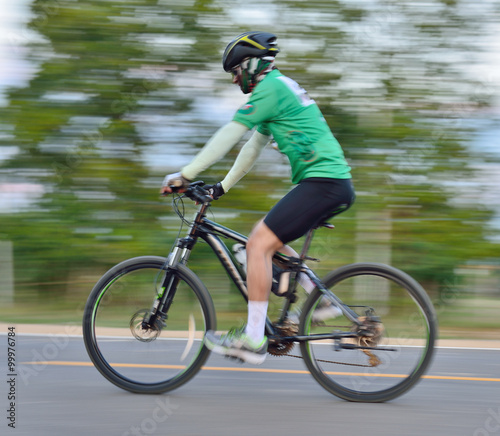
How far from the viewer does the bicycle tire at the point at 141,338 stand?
12.8ft

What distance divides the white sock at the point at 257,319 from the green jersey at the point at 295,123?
81 cm

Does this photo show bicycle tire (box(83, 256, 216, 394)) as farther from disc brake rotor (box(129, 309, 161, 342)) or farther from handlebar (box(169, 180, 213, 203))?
handlebar (box(169, 180, 213, 203))

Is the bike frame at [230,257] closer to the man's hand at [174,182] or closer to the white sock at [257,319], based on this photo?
the white sock at [257,319]

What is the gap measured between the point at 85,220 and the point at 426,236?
13.6ft

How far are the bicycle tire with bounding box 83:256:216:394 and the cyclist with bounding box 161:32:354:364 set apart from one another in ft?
0.94

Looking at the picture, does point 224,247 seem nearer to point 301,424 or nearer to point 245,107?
point 245,107

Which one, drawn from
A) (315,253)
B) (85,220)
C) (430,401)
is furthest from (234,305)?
(430,401)

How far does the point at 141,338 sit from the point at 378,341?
4.86 feet

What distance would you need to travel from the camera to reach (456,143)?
7484 millimetres

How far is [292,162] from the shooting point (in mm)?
3775

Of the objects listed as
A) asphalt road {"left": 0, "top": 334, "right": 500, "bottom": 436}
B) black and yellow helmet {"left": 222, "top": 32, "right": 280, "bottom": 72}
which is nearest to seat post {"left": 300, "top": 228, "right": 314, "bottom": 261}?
asphalt road {"left": 0, "top": 334, "right": 500, "bottom": 436}

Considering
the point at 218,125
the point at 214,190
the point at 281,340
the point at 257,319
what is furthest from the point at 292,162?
the point at 218,125

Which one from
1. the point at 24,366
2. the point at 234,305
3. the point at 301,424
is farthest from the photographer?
the point at 234,305

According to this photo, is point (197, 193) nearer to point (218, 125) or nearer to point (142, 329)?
point (142, 329)
